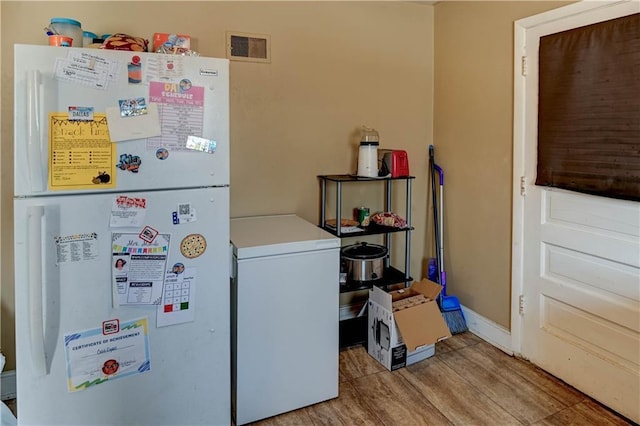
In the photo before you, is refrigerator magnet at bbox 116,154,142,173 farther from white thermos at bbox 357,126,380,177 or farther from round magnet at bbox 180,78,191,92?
white thermos at bbox 357,126,380,177

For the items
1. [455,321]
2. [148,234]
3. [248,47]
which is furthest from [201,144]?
[455,321]

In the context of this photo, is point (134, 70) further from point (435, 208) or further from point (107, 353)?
point (435, 208)

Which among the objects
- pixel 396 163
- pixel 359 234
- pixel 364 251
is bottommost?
pixel 364 251

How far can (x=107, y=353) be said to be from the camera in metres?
1.64

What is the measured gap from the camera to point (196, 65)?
1663mm

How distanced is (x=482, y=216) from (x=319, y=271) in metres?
1.36

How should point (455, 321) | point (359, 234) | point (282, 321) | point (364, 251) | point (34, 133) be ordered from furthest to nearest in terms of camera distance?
point (455, 321)
point (364, 251)
point (359, 234)
point (282, 321)
point (34, 133)

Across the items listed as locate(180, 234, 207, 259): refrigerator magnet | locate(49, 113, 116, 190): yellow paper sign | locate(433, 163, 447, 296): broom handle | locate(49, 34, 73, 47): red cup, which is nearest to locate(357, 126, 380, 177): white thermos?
locate(433, 163, 447, 296): broom handle

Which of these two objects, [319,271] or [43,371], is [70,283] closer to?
[43,371]

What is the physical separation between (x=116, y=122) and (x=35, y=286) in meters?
0.65

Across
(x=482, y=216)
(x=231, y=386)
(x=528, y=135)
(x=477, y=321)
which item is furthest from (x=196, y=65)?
(x=477, y=321)

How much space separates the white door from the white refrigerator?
1.78 metres

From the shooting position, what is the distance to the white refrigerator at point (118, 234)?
149 centimetres

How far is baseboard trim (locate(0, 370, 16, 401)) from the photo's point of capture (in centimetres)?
226
